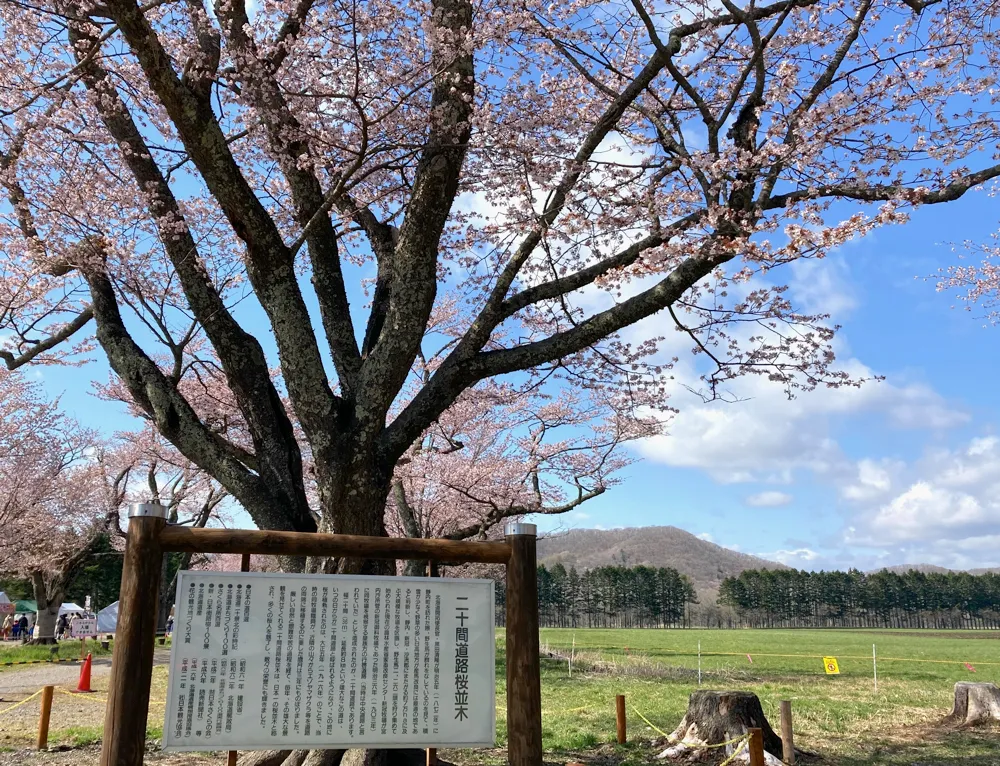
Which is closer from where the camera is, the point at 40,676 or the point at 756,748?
the point at 756,748

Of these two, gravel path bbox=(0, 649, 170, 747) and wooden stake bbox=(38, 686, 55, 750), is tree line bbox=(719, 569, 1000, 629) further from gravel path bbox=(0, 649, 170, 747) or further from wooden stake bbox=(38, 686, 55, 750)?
wooden stake bbox=(38, 686, 55, 750)

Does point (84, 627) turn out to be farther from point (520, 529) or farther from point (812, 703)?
point (520, 529)

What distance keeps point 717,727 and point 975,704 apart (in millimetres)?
4558

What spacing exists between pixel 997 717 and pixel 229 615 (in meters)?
9.94

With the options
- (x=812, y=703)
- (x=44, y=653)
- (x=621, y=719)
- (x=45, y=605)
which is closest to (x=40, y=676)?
(x=44, y=653)

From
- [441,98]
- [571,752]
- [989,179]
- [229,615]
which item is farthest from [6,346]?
[989,179]

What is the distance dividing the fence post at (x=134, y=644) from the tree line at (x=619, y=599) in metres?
84.5

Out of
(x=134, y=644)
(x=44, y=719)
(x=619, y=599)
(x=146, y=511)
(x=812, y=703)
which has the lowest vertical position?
(x=619, y=599)

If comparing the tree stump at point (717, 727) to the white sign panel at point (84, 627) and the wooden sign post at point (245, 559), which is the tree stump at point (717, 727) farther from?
the white sign panel at point (84, 627)

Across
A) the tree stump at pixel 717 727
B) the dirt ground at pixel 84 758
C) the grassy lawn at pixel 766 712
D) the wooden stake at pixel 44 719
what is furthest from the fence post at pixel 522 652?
the wooden stake at pixel 44 719

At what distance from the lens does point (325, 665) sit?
3309 mm

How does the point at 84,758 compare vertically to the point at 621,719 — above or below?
below

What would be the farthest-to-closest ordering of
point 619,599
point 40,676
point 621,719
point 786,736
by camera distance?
point 619,599 < point 40,676 < point 621,719 < point 786,736

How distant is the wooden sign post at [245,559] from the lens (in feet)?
10.4
